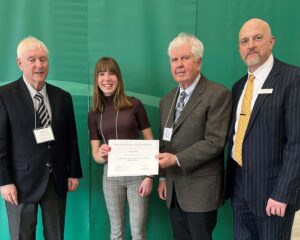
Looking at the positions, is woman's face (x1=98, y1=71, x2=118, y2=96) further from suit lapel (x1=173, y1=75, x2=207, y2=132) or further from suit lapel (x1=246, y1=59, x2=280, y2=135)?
suit lapel (x1=246, y1=59, x2=280, y2=135)

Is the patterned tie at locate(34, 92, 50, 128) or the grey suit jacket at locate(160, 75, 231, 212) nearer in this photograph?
the grey suit jacket at locate(160, 75, 231, 212)

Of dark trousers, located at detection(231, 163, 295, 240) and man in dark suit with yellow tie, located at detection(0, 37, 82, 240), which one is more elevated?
man in dark suit with yellow tie, located at detection(0, 37, 82, 240)

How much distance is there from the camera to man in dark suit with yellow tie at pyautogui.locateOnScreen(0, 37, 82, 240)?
195cm

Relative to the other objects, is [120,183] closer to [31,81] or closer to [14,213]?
[14,213]

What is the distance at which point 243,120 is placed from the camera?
183 centimetres

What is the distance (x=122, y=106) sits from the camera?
225 cm

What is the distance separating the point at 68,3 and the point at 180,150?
66.7 inches

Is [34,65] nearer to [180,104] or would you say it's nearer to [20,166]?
[20,166]

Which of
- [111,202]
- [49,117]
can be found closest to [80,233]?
[111,202]

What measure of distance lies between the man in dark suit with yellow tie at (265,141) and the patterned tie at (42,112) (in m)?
1.23

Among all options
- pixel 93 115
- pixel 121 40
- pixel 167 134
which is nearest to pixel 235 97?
pixel 167 134

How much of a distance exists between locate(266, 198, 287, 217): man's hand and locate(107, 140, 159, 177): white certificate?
27.8 inches

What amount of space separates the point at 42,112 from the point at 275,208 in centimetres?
157

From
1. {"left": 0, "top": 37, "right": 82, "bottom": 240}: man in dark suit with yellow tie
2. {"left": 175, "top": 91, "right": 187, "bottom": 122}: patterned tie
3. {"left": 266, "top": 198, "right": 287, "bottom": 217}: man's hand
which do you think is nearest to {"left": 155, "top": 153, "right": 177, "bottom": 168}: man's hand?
{"left": 175, "top": 91, "right": 187, "bottom": 122}: patterned tie
